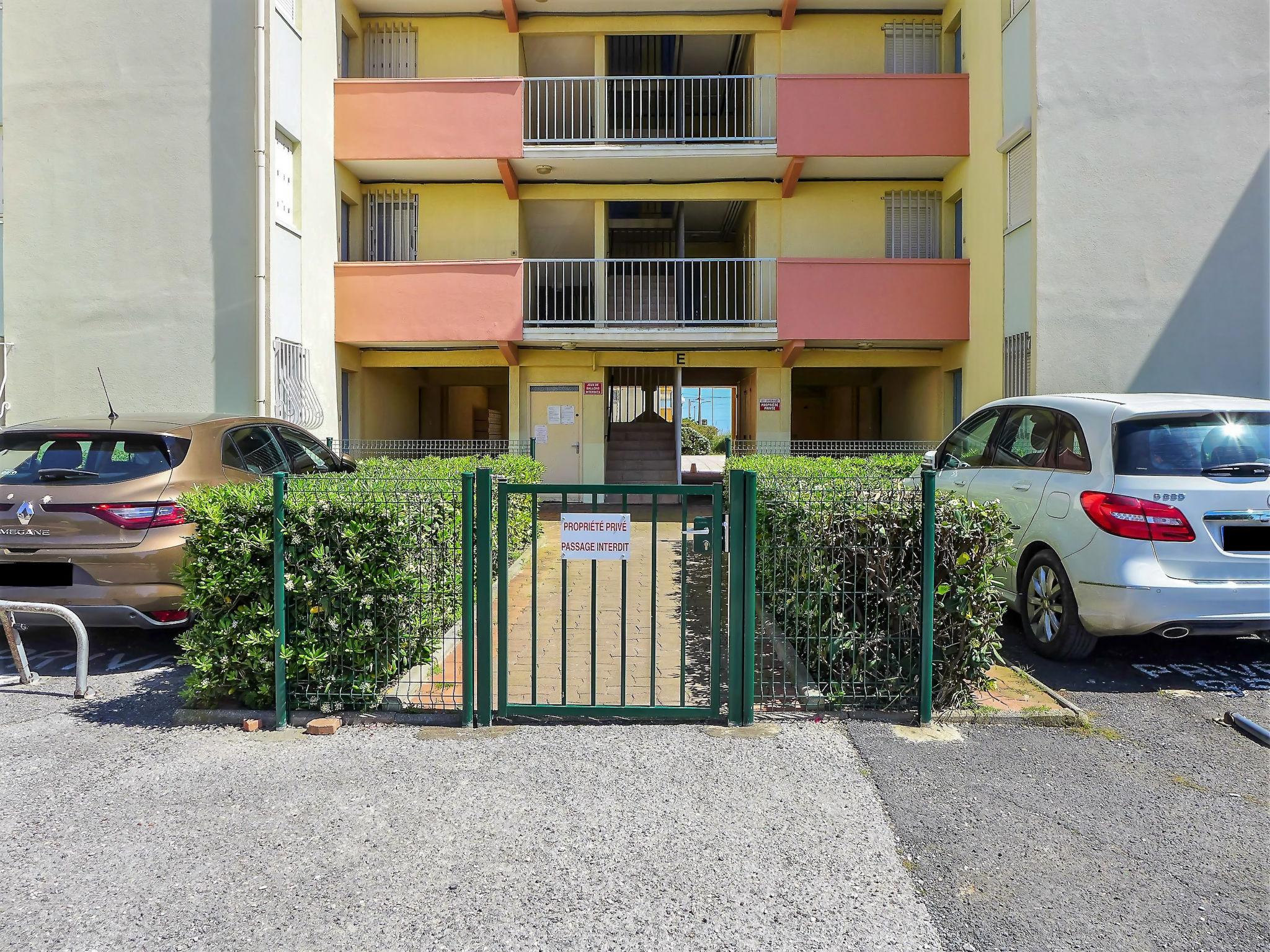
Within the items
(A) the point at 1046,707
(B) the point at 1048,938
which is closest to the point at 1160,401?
(A) the point at 1046,707

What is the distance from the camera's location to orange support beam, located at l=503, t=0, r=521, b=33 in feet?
47.9

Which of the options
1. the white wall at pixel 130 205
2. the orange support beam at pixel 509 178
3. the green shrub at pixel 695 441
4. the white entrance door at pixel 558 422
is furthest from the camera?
the green shrub at pixel 695 441

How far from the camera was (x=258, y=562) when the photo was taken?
4406mm

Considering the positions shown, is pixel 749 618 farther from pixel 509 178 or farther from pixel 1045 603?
pixel 509 178

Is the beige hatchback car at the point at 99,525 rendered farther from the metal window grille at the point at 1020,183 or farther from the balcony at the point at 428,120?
the metal window grille at the point at 1020,183

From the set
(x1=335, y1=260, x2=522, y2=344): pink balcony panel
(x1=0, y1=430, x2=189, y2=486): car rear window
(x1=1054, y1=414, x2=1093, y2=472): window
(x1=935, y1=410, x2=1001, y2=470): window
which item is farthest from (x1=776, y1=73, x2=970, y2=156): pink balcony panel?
(x1=0, y1=430, x2=189, y2=486): car rear window

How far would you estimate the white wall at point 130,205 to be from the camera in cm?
1123

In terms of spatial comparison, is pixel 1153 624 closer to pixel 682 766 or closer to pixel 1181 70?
pixel 682 766

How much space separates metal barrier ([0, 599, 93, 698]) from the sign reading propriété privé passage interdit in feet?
9.83

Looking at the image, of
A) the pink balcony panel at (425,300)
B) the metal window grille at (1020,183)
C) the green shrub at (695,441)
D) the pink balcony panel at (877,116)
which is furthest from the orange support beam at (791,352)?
the green shrub at (695,441)

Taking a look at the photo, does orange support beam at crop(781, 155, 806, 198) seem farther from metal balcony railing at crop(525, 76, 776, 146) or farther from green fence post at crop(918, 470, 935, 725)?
green fence post at crop(918, 470, 935, 725)

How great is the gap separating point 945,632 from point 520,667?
8.58 ft

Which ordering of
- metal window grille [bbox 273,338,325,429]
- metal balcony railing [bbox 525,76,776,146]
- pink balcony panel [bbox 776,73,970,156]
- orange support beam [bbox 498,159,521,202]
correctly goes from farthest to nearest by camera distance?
metal balcony railing [bbox 525,76,776,146]
orange support beam [bbox 498,159,521,202]
pink balcony panel [bbox 776,73,970,156]
metal window grille [bbox 273,338,325,429]

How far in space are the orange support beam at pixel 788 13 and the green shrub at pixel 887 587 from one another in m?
13.4
